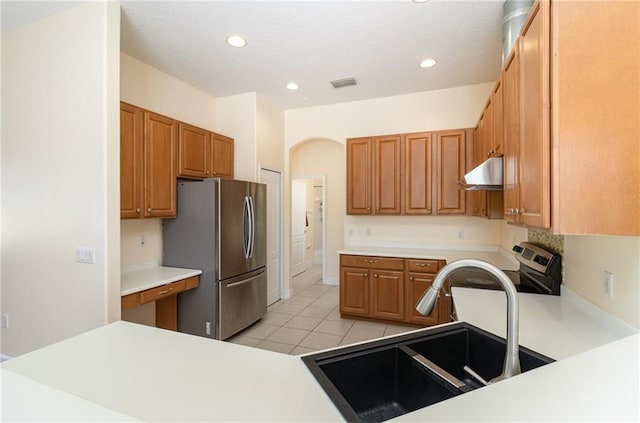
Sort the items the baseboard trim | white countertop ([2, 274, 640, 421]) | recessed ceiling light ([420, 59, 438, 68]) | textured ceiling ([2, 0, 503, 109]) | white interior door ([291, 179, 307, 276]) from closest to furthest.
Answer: white countertop ([2, 274, 640, 421]) < textured ceiling ([2, 0, 503, 109]) < recessed ceiling light ([420, 59, 438, 68]) < the baseboard trim < white interior door ([291, 179, 307, 276])

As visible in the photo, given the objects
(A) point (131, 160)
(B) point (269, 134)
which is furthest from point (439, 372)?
(B) point (269, 134)

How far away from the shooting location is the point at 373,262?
3719 millimetres

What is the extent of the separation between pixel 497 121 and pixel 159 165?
291cm

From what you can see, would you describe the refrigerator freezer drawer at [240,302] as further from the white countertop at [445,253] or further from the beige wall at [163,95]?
the beige wall at [163,95]

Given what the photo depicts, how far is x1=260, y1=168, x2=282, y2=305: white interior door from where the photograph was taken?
4.40 metres

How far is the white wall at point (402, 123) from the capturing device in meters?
3.88

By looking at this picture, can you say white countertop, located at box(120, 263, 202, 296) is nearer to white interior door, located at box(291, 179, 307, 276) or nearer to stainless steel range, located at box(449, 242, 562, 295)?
stainless steel range, located at box(449, 242, 562, 295)

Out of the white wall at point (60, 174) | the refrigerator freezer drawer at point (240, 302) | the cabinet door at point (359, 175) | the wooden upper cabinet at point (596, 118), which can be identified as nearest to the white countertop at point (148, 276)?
the white wall at point (60, 174)

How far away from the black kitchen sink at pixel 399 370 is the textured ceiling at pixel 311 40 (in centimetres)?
232

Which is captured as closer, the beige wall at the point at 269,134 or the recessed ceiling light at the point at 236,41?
the recessed ceiling light at the point at 236,41

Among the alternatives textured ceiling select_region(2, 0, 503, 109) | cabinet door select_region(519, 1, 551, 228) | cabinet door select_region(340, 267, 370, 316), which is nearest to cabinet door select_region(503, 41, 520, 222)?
cabinet door select_region(519, 1, 551, 228)

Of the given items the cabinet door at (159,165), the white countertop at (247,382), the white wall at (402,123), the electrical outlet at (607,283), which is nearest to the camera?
the white countertop at (247,382)

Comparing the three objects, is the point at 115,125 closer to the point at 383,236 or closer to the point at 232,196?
the point at 232,196

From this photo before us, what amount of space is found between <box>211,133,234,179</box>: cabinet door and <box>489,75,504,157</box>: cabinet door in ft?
9.71
